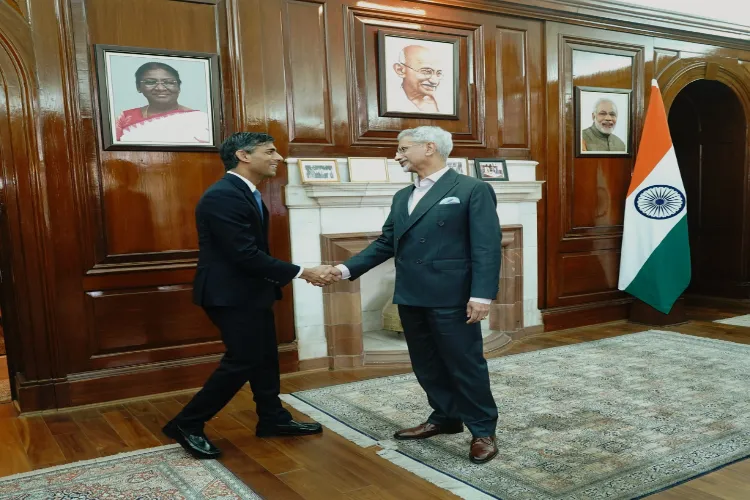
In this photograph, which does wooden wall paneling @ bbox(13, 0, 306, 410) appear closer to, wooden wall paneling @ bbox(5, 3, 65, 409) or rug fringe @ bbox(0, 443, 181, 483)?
wooden wall paneling @ bbox(5, 3, 65, 409)

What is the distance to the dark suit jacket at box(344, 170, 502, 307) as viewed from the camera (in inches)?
95.8

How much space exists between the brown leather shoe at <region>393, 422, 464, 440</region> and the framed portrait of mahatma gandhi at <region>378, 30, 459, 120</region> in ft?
8.23

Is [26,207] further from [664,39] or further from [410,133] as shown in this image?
[664,39]

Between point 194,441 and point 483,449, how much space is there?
1.25 meters

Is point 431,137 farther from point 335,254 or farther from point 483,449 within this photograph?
point 335,254

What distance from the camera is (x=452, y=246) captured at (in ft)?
8.23

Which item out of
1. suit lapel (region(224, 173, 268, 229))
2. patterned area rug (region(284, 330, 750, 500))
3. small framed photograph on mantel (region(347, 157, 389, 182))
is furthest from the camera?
small framed photograph on mantel (region(347, 157, 389, 182))

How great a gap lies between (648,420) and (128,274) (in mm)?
2988

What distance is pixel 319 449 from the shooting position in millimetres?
A: 2764

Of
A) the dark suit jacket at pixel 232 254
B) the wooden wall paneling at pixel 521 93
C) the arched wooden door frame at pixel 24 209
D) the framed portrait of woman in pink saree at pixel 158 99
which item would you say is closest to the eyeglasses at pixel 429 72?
the wooden wall paneling at pixel 521 93

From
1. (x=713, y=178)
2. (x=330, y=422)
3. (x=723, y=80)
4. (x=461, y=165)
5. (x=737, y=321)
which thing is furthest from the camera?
(x=713, y=178)

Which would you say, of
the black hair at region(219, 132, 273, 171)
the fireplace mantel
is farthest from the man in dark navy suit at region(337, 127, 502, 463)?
the fireplace mantel

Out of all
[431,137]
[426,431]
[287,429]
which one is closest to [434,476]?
[426,431]

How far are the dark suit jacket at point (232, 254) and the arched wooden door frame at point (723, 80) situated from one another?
4.72 m
